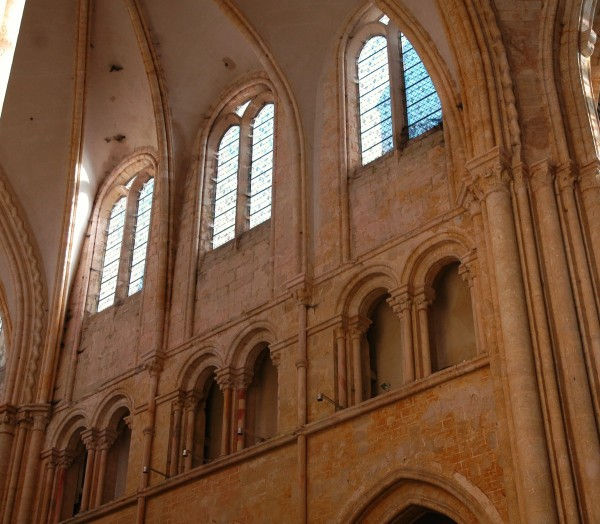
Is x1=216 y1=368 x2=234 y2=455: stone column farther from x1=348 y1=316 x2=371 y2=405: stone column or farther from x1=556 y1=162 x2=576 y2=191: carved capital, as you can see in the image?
x1=556 y1=162 x2=576 y2=191: carved capital

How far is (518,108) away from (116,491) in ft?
27.3

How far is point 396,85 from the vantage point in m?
15.3

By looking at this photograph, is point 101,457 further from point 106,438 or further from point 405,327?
point 405,327

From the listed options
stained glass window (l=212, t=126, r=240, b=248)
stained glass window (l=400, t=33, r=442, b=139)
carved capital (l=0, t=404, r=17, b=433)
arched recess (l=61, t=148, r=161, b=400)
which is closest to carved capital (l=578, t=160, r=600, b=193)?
stained glass window (l=400, t=33, r=442, b=139)

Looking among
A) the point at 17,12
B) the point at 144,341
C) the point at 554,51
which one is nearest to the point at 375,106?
the point at 554,51

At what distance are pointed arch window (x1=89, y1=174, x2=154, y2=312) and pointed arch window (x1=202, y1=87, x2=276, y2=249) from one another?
161 centimetres

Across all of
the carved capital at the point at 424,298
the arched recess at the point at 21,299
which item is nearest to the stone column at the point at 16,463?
the arched recess at the point at 21,299

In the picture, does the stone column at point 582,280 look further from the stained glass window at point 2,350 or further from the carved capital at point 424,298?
the stained glass window at point 2,350

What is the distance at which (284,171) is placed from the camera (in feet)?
52.3

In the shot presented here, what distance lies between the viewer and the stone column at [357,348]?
1280 centimetres

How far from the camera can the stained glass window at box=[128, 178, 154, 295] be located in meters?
18.1

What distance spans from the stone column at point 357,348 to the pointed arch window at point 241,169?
321cm

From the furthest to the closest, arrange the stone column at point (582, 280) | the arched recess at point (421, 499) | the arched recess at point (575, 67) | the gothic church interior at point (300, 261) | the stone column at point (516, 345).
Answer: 1. the arched recess at point (575, 67)
2. the gothic church interior at point (300, 261)
3. the arched recess at point (421, 499)
4. the stone column at point (582, 280)
5. the stone column at point (516, 345)

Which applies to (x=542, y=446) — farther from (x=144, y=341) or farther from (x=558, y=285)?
(x=144, y=341)
